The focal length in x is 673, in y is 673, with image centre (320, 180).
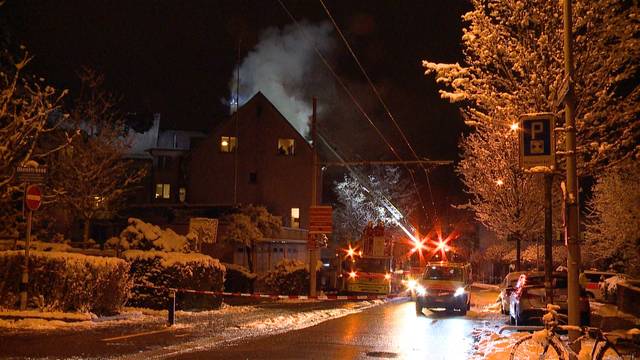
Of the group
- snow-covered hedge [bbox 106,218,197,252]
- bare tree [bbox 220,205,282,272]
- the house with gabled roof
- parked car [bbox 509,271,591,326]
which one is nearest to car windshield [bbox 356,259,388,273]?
bare tree [bbox 220,205,282,272]

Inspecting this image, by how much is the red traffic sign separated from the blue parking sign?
40.8 feet

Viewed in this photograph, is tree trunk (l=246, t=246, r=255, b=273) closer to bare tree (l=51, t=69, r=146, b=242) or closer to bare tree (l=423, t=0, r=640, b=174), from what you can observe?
bare tree (l=51, t=69, r=146, b=242)

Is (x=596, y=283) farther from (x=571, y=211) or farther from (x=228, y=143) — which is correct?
(x=228, y=143)

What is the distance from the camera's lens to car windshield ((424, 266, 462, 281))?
2491 centimetres

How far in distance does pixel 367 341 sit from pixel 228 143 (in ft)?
115

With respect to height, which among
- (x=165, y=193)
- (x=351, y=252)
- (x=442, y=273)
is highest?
(x=165, y=193)

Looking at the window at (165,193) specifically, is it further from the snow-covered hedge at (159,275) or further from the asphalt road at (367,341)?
the asphalt road at (367,341)

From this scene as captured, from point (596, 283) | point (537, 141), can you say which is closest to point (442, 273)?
point (596, 283)

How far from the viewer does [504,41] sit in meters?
17.3

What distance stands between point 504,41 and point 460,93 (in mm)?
1756

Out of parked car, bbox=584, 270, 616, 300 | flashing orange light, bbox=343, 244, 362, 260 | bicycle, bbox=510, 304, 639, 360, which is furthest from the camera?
flashing orange light, bbox=343, 244, 362, 260

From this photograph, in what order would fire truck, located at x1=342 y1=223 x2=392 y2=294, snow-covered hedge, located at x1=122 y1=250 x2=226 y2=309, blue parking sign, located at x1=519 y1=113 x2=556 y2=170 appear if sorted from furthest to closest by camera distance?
fire truck, located at x1=342 y1=223 x2=392 y2=294, snow-covered hedge, located at x1=122 y1=250 x2=226 y2=309, blue parking sign, located at x1=519 y1=113 x2=556 y2=170

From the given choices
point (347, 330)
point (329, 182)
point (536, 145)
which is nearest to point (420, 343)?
point (347, 330)

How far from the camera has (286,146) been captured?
161 feet
